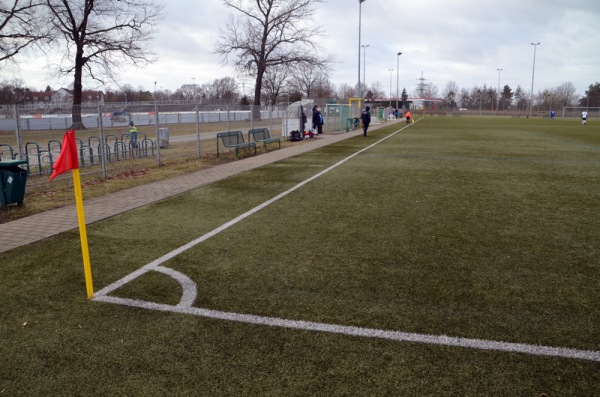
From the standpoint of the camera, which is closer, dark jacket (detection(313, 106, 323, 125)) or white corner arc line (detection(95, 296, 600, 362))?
white corner arc line (detection(95, 296, 600, 362))

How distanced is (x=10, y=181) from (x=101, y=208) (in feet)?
5.27

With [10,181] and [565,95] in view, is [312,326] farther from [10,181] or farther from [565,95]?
[565,95]

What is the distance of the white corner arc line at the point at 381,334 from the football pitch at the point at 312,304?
1 centimetres

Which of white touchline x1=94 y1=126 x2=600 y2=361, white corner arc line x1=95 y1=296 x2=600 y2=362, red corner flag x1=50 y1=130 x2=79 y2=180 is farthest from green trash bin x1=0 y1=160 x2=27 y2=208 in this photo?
white corner arc line x1=95 y1=296 x2=600 y2=362

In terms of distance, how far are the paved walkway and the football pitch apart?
0.50 meters

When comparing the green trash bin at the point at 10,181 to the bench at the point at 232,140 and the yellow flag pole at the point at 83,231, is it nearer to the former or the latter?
the yellow flag pole at the point at 83,231

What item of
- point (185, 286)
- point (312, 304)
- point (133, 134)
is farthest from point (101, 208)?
point (133, 134)

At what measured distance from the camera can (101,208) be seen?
26.6 feet

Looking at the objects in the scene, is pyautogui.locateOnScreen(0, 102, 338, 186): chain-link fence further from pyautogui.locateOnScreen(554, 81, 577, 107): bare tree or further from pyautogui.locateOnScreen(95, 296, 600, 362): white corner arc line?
pyautogui.locateOnScreen(554, 81, 577, 107): bare tree

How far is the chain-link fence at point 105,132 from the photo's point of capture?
1016 cm

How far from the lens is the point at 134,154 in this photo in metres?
16.6

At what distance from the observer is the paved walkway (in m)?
6.37

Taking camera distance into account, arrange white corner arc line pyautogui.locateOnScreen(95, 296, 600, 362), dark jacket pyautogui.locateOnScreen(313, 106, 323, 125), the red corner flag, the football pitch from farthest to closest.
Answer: dark jacket pyautogui.locateOnScreen(313, 106, 323, 125), the red corner flag, white corner arc line pyautogui.locateOnScreen(95, 296, 600, 362), the football pitch

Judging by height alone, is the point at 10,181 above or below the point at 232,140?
below
